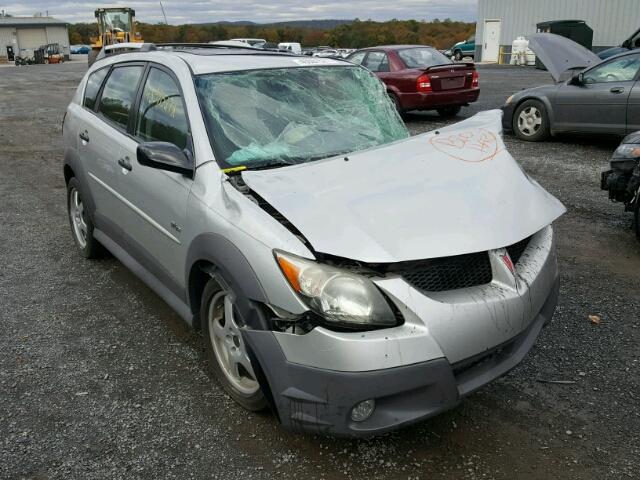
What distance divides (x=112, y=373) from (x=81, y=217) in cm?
219

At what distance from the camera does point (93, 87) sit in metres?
5.02

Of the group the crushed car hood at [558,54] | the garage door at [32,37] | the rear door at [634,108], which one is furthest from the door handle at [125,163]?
the garage door at [32,37]

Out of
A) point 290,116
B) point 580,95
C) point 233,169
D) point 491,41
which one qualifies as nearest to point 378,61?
point 580,95

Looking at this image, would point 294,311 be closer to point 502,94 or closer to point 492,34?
point 502,94

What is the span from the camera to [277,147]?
3477 millimetres

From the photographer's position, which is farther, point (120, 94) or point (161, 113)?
point (120, 94)

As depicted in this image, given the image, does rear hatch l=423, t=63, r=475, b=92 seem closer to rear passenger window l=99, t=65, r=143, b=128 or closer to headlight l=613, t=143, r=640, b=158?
headlight l=613, t=143, r=640, b=158

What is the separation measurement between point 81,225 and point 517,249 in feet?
12.6

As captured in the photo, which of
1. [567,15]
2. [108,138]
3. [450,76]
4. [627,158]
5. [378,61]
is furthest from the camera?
[567,15]

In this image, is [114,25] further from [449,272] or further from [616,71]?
[449,272]

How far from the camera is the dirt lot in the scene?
108 inches

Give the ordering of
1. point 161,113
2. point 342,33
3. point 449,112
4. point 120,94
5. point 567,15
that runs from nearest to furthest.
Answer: point 161,113 → point 120,94 → point 449,112 → point 567,15 → point 342,33

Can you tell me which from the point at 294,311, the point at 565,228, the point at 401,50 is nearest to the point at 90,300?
the point at 294,311

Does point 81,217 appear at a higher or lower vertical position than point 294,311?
→ lower
